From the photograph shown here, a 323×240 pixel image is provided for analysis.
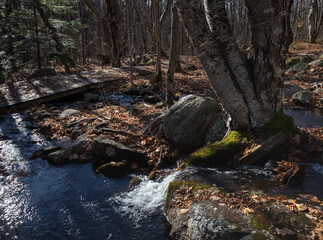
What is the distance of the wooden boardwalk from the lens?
923 centimetres

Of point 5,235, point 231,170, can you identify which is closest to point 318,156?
point 231,170

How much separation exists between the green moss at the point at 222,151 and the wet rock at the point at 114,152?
1.41m

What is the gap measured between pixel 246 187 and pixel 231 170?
0.76 metres

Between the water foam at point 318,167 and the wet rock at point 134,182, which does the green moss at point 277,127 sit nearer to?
the water foam at point 318,167

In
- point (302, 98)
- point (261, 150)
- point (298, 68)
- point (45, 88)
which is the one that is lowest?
point (45, 88)

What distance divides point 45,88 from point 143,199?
8920 millimetres

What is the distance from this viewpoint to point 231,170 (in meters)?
4.57

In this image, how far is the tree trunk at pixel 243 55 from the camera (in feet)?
13.7

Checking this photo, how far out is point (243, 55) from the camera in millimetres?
4594

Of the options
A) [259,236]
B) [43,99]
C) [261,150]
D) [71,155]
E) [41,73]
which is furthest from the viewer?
[41,73]

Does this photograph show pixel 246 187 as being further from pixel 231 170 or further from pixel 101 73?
pixel 101 73

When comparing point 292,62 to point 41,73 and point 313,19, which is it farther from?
point 41,73

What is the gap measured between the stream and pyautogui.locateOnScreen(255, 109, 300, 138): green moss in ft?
2.61

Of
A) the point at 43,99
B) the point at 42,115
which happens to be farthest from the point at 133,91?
the point at 42,115
